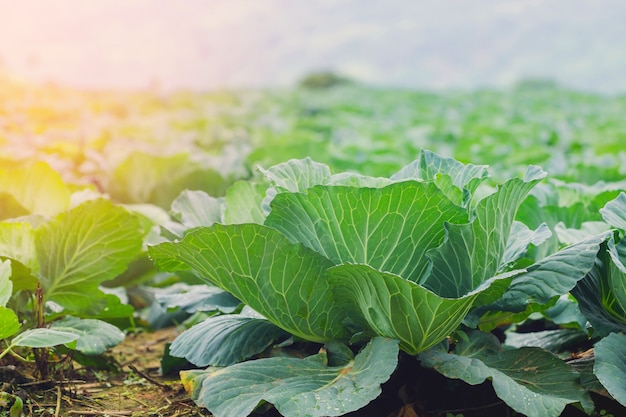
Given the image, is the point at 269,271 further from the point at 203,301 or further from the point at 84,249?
the point at 84,249

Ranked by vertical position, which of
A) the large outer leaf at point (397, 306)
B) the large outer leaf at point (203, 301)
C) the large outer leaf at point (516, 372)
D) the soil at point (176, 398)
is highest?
the large outer leaf at point (397, 306)

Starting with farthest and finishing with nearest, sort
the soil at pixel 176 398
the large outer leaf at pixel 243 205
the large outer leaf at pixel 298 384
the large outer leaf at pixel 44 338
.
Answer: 1. the large outer leaf at pixel 243 205
2. the soil at pixel 176 398
3. the large outer leaf at pixel 44 338
4. the large outer leaf at pixel 298 384

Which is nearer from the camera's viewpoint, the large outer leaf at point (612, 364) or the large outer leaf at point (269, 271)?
the large outer leaf at point (612, 364)

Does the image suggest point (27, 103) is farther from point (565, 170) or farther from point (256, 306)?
point (256, 306)

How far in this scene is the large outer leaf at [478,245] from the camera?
1.50 meters

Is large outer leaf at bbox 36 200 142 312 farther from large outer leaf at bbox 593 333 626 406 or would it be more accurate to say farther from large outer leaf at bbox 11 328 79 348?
large outer leaf at bbox 593 333 626 406

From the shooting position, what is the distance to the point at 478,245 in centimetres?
154

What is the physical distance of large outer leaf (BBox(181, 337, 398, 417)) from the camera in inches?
54.0

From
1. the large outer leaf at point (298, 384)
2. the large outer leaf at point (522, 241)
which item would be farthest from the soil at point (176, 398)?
the large outer leaf at point (522, 241)

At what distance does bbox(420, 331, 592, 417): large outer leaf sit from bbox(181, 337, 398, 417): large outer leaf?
0.48ft

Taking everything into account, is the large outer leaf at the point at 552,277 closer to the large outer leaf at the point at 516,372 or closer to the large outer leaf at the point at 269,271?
the large outer leaf at the point at 516,372

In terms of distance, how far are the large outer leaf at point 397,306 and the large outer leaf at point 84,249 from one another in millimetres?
719

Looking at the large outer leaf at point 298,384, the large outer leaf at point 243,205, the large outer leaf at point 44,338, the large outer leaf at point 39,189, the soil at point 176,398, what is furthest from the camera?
the large outer leaf at point 39,189

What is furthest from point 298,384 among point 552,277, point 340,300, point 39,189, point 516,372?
point 39,189
